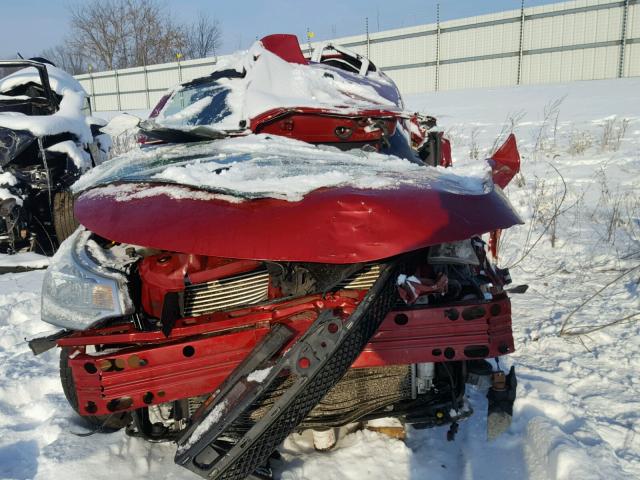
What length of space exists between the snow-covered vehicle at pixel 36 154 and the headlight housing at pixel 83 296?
2762 mm

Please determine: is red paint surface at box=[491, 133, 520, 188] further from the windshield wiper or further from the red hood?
the windshield wiper

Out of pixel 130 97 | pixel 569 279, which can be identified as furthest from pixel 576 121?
pixel 130 97

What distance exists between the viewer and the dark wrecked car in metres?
1.51

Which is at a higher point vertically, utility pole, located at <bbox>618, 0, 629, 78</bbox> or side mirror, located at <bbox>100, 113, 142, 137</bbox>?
utility pole, located at <bbox>618, 0, 629, 78</bbox>

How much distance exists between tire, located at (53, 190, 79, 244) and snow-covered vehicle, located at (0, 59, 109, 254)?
11mm

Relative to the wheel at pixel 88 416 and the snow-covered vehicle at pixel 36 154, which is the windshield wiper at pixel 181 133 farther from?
the snow-covered vehicle at pixel 36 154

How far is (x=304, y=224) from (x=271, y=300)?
376 millimetres

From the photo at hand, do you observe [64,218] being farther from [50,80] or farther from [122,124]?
[50,80]

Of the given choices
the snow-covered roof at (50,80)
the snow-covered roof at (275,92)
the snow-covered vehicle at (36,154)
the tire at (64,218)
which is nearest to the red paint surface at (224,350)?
the snow-covered roof at (275,92)

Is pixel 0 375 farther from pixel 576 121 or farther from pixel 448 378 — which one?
pixel 576 121

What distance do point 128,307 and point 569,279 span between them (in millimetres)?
3211

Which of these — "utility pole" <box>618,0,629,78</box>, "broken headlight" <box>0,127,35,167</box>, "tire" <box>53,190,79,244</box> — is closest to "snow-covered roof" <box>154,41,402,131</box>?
"tire" <box>53,190,79,244</box>

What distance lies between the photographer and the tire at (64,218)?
13.2 ft

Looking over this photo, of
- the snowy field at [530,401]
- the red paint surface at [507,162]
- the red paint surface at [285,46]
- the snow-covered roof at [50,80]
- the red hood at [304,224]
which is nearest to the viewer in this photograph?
the red hood at [304,224]
